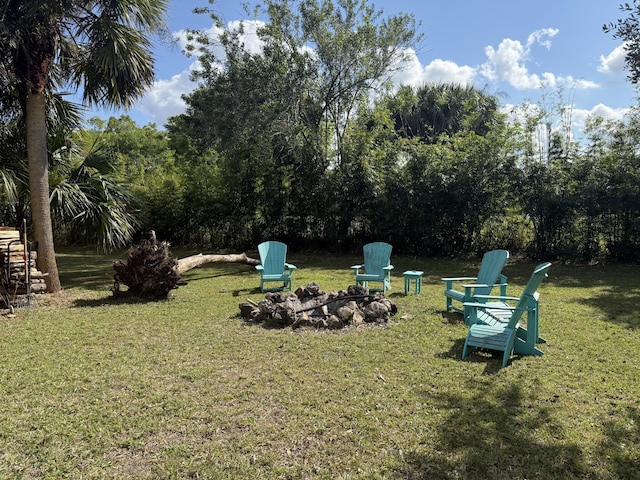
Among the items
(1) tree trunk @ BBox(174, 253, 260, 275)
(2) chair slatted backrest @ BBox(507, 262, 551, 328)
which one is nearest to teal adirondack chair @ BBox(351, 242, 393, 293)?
(1) tree trunk @ BBox(174, 253, 260, 275)

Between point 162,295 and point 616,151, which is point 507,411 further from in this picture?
point 616,151

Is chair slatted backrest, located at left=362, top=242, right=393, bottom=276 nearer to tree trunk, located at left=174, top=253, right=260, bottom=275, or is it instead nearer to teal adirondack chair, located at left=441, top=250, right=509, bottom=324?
teal adirondack chair, located at left=441, top=250, right=509, bottom=324

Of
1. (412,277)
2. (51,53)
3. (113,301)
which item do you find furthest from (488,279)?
(51,53)

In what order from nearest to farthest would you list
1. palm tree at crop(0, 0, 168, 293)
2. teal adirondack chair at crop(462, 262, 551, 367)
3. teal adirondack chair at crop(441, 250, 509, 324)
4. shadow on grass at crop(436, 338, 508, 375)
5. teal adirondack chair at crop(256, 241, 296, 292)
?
1. shadow on grass at crop(436, 338, 508, 375)
2. teal adirondack chair at crop(462, 262, 551, 367)
3. teal adirondack chair at crop(441, 250, 509, 324)
4. palm tree at crop(0, 0, 168, 293)
5. teal adirondack chair at crop(256, 241, 296, 292)

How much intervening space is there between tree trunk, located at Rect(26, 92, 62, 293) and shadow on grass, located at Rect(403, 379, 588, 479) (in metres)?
6.15

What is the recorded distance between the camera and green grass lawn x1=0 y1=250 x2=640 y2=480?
2156mm

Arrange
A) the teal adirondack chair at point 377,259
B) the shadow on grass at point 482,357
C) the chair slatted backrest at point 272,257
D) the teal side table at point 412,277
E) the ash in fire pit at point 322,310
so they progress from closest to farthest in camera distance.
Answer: the shadow on grass at point 482,357, the ash in fire pit at point 322,310, the teal side table at point 412,277, the teal adirondack chair at point 377,259, the chair slatted backrest at point 272,257

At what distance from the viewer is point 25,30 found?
593 centimetres

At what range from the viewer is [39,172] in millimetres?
6203

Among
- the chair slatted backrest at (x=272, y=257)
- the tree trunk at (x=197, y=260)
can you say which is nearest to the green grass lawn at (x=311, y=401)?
the tree trunk at (x=197, y=260)

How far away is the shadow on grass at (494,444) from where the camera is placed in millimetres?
2068

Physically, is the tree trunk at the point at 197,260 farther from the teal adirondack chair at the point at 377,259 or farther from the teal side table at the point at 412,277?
the teal side table at the point at 412,277

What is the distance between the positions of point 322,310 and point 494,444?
2.83m

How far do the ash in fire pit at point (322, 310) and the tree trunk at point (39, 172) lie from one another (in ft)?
11.6
